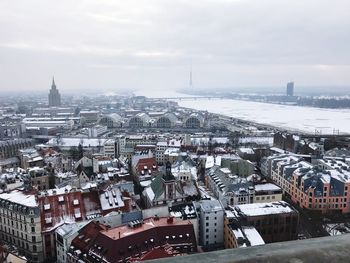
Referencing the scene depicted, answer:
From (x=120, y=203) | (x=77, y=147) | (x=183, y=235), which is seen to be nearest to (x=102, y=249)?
(x=183, y=235)


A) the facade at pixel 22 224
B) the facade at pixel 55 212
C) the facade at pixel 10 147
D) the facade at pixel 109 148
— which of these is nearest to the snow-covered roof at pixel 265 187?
the facade at pixel 55 212

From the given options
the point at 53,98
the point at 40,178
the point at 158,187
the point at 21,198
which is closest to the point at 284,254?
the point at 21,198

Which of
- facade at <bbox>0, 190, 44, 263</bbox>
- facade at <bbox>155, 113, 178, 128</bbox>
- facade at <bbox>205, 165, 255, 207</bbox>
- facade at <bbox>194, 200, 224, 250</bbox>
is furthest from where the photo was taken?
facade at <bbox>155, 113, 178, 128</bbox>

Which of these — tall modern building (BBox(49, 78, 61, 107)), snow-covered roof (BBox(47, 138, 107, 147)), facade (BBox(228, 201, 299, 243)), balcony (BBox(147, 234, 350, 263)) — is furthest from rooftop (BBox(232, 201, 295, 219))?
tall modern building (BBox(49, 78, 61, 107))

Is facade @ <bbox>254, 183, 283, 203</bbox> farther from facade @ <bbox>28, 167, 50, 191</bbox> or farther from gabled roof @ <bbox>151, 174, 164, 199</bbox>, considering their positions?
facade @ <bbox>28, 167, 50, 191</bbox>

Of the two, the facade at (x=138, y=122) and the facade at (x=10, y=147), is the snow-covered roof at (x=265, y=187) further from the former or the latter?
the facade at (x=138, y=122)

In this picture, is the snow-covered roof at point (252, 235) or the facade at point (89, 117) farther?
the facade at point (89, 117)

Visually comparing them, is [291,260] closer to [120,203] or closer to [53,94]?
[120,203]
